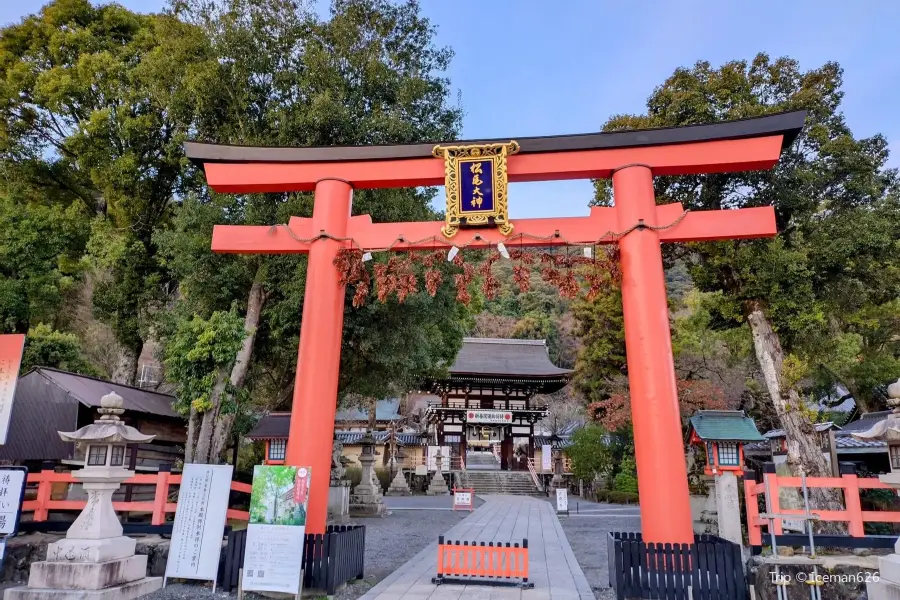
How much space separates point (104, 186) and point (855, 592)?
58.0ft

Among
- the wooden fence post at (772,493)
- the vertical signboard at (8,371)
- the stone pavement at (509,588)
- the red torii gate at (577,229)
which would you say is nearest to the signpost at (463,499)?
the stone pavement at (509,588)

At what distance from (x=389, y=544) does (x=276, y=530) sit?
19.2 feet

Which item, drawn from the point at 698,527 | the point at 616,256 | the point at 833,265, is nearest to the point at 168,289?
the point at 616,256

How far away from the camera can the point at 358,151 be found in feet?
24.4

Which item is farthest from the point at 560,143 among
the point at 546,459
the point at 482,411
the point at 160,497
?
the point at 482,411

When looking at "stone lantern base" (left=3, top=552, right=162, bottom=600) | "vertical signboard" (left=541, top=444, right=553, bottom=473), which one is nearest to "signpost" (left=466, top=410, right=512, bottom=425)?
"vertical signboard" (left=541, top=444, right=553, bottom=473)

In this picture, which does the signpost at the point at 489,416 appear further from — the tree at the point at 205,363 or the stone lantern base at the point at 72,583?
the stone lantern base at the point at 72,583

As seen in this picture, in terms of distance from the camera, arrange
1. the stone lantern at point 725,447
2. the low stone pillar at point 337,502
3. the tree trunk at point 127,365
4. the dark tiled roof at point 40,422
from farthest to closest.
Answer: the tree trunk at point 127,365
the low stone pillar at point 337,502
the dark tiled roof at point 40,422
the stone lantern at point 725,447

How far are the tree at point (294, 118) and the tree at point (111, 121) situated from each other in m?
1.07

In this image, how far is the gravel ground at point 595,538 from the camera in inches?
291

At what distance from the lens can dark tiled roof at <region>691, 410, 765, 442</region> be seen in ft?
33.0

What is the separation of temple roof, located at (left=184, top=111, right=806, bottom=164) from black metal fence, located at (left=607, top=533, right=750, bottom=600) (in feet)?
16.2

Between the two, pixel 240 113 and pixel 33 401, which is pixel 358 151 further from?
pixel 33 401

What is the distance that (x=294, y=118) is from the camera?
11.9 metres
